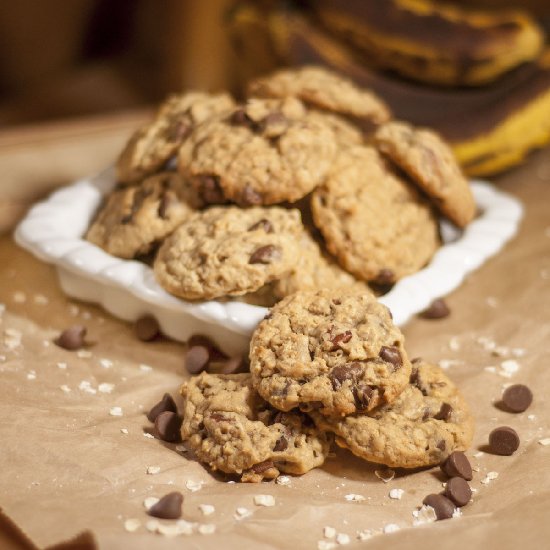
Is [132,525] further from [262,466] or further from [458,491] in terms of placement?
[458,491]

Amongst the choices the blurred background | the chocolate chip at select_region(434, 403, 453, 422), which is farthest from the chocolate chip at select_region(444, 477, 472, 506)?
the blurred background

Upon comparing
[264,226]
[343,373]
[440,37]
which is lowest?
[343,373]

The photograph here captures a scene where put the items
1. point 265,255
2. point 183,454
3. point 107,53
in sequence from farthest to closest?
point 107,53 < point 265,255 < point 183,454

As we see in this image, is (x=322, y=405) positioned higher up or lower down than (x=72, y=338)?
higher up

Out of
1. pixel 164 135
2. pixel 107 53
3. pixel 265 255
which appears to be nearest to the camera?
pixel 265 255

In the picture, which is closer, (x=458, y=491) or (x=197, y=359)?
(x=458, y=491)

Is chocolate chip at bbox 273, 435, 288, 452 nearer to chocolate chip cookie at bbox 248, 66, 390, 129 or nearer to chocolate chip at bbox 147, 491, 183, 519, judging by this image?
chocolate chip at bbox 147, 491, 183, 519

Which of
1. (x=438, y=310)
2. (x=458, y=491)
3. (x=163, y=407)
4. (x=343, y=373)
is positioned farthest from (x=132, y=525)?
(x=438, y=310)
